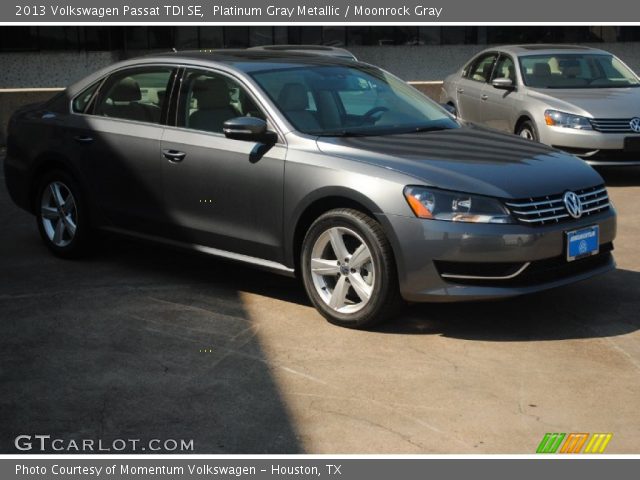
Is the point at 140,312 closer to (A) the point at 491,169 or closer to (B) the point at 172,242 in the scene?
(B) the point at 172,242

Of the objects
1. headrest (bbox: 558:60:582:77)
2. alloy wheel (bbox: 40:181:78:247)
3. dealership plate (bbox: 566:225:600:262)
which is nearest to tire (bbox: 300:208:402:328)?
dealership plate (bbox: 566:225:600:262)

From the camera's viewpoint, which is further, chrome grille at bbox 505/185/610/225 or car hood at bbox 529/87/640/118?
car hood at bbox 529/87/640/118

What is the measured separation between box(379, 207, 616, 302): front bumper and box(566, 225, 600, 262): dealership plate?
62 millimetres

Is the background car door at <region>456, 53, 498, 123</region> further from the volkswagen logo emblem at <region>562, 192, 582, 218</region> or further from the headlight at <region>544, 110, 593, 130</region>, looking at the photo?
the volkswagen logo emblem at <region>562, 192, 582, 218</region>

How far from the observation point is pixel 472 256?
6090 millimetres

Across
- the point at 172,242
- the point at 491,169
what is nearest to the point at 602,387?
the point at 491,169

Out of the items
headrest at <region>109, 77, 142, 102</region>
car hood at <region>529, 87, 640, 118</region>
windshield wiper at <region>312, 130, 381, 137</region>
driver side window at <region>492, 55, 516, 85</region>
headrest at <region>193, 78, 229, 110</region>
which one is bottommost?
car hood at <region>529, 87, 640, 118</region>

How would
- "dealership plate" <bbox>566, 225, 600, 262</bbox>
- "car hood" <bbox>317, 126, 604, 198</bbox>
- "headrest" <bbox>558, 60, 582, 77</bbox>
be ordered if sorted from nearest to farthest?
1. "car hood" <bbox>317, 126, 604, 198</bbox>
2. "dealership plate" <bbox>566, 225, 600, 262</bbox>
3. "headrest" <bbox>558, 60, 582, 77</bbox>

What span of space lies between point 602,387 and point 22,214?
6678 mm

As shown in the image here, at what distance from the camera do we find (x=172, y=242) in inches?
295

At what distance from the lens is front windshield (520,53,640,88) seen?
1288 centimetres

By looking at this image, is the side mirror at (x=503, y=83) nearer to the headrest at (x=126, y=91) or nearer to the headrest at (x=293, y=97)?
the headrest at (x=126, y=91)

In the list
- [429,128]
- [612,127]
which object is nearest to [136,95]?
[429,128]

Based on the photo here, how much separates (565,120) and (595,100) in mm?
469
